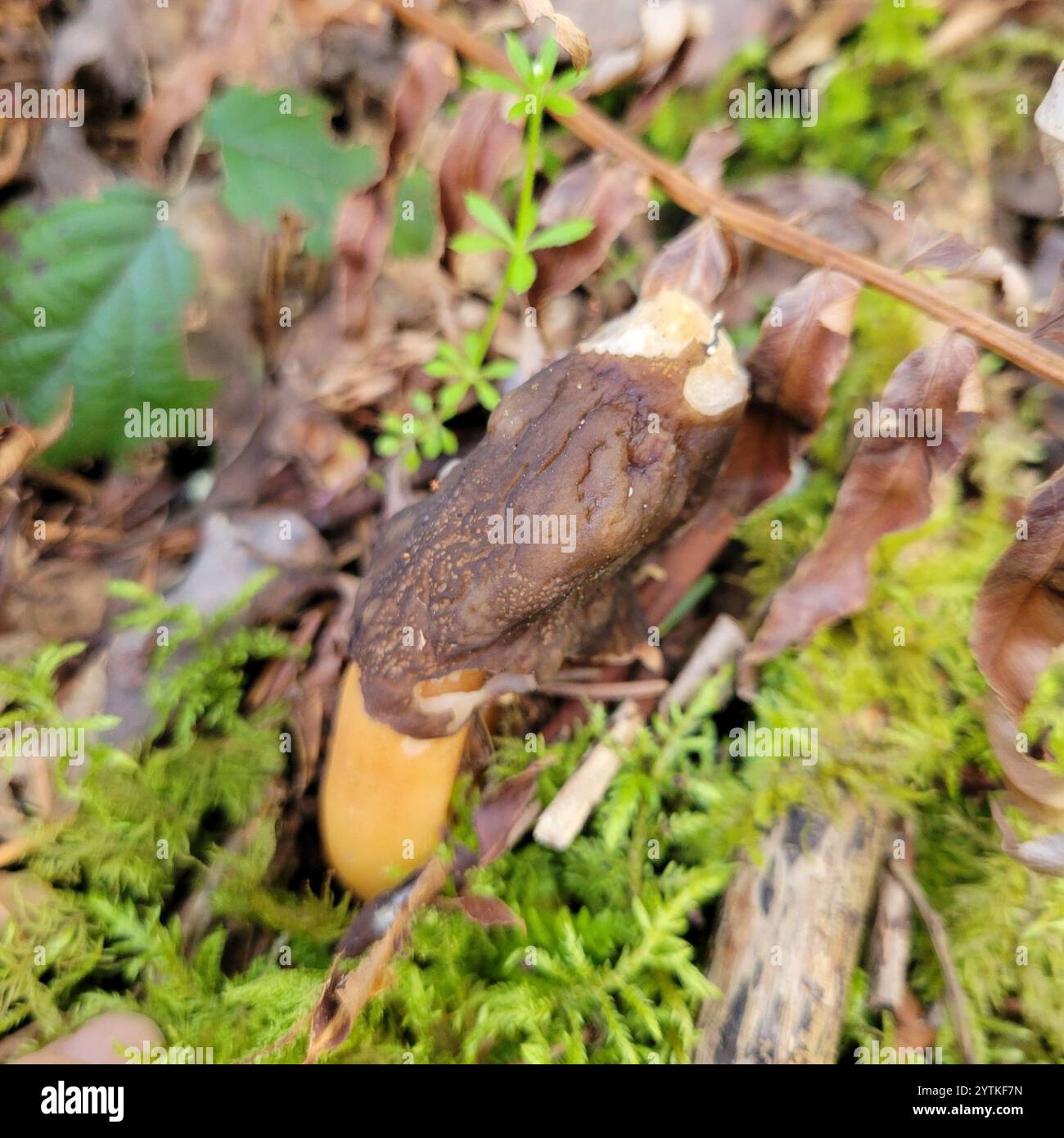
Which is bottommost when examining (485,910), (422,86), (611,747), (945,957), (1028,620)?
(945,957)

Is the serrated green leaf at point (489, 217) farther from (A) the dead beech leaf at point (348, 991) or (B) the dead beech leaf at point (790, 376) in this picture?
(A) the dead beech leaf at point (348, 991)

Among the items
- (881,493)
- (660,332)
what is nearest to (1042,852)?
(881,493)

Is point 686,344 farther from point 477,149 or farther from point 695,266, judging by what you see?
point 477,149

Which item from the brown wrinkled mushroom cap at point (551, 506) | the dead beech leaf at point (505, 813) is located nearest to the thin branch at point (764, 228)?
the brown wrinkled mushroom cap at point (551, 506)

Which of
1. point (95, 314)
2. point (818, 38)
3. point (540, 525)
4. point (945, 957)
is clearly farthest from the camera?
point (818, 38)

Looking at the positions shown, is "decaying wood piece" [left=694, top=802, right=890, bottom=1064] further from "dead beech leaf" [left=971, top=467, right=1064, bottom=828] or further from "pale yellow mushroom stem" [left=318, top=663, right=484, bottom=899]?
"pale yellow mushroom stem" [left=318, top=663, right=484, bottom=899]

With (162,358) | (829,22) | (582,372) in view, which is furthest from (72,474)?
(829,22)

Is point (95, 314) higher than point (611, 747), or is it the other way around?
point (95, 314)
